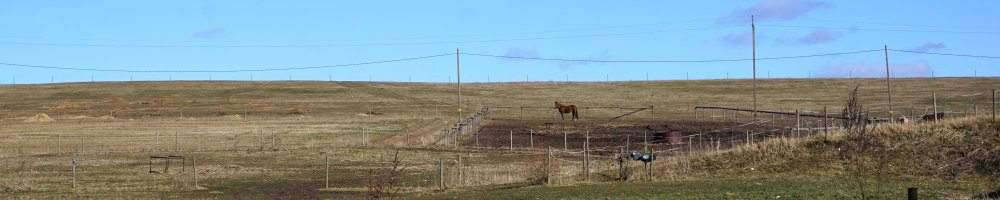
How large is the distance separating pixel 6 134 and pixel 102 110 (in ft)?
93.5

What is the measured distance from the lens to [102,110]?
8688 cm

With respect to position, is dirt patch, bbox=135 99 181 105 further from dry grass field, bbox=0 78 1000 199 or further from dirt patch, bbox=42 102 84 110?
dirt patch, bbox=42 102 84 110

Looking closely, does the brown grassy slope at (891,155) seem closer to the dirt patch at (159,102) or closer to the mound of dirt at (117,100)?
the dirt patch at (159,102)

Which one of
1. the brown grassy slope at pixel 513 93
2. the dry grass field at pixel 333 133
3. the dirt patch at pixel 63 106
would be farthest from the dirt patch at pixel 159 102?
the dirt patch at pixel 63 106

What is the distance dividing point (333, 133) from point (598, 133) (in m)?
16.8

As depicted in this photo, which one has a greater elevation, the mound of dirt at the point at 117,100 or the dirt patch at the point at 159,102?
the mound of dirt at the point at 117,100

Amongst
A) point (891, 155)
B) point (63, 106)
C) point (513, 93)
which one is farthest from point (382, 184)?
point (513, 93)

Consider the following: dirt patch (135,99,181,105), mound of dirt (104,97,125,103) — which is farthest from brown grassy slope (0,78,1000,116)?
dirt patch (135,99,181,105)

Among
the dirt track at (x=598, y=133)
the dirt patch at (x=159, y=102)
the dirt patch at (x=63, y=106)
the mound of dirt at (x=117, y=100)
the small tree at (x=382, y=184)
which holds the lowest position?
the dirt track at (x=598, y=133)

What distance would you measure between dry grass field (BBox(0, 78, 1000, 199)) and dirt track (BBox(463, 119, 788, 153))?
728 millimetres

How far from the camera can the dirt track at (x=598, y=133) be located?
51625mm

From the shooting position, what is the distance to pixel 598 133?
56531 millimetres

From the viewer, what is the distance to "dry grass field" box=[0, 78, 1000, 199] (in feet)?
Answer: 90.2

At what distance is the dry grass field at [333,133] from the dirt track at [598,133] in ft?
2.39
